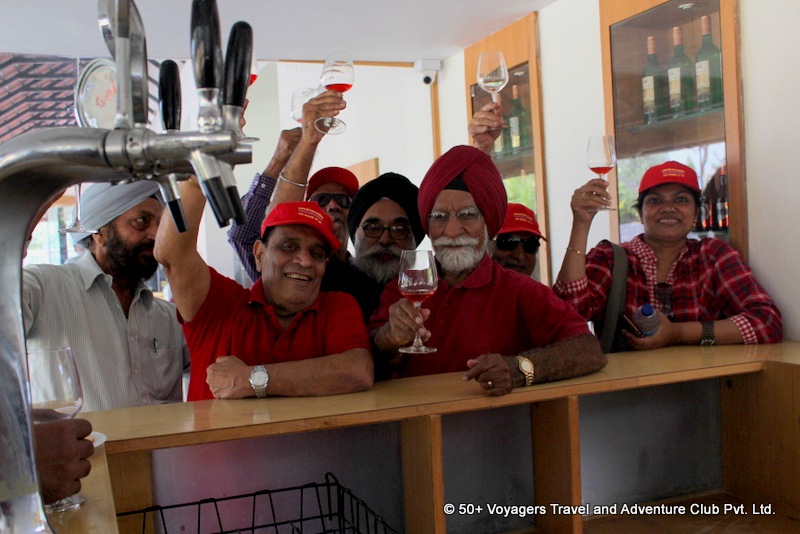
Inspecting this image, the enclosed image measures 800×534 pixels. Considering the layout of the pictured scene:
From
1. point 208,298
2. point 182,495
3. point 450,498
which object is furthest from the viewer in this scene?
point 208,298

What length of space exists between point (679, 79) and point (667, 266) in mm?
822

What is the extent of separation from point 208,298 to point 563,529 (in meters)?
1.10

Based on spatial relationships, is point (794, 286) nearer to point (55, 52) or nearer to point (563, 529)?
point (563, 529)

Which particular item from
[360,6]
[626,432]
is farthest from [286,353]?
[360,6]

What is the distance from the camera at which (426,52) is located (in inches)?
180

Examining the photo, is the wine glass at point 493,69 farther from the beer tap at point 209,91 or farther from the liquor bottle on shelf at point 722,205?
the beer tap at point 209,91

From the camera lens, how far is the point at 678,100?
298cm

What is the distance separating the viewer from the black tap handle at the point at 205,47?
69 centimetres

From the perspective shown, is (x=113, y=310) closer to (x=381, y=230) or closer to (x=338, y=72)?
(x=381, y=230)

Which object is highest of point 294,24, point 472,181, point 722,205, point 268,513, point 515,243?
point 294,24

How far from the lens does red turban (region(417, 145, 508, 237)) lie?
229cm

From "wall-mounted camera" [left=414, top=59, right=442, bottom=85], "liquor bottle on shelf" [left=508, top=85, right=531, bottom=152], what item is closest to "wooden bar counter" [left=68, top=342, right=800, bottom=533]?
"liquor bottle on shelf" [left=508, top=85, right=531, bottom=152]

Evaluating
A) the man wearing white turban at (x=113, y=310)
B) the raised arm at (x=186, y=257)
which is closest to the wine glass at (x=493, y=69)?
the man wearing white turban at (x=113, y=310)

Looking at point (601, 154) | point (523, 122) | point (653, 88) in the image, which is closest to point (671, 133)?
point (653, 88)
